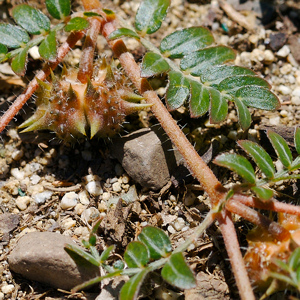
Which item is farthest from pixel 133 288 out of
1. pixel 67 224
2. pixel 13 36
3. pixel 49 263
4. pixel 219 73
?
pixel 13 36

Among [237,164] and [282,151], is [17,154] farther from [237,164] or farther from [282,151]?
[282,151]

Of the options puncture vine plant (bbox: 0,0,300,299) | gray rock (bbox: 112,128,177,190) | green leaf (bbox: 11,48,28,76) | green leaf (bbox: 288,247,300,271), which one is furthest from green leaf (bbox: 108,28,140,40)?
green leaf (bbox: 288,247,300,271)

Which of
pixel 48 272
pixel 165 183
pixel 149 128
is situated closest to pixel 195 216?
pixel 165 183

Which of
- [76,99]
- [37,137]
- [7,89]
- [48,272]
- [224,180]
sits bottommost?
[48,272]

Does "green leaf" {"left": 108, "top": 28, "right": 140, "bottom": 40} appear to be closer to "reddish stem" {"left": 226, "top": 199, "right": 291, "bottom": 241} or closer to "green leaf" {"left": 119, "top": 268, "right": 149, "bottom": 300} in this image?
"reddish stem" {"left": 226, "top": 199, "right": 291, "bottom": 241}

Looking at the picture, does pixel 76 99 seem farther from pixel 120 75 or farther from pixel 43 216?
pixel 43 216

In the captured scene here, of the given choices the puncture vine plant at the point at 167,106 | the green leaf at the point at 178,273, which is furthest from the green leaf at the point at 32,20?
the green leaf at the point at 178,273
